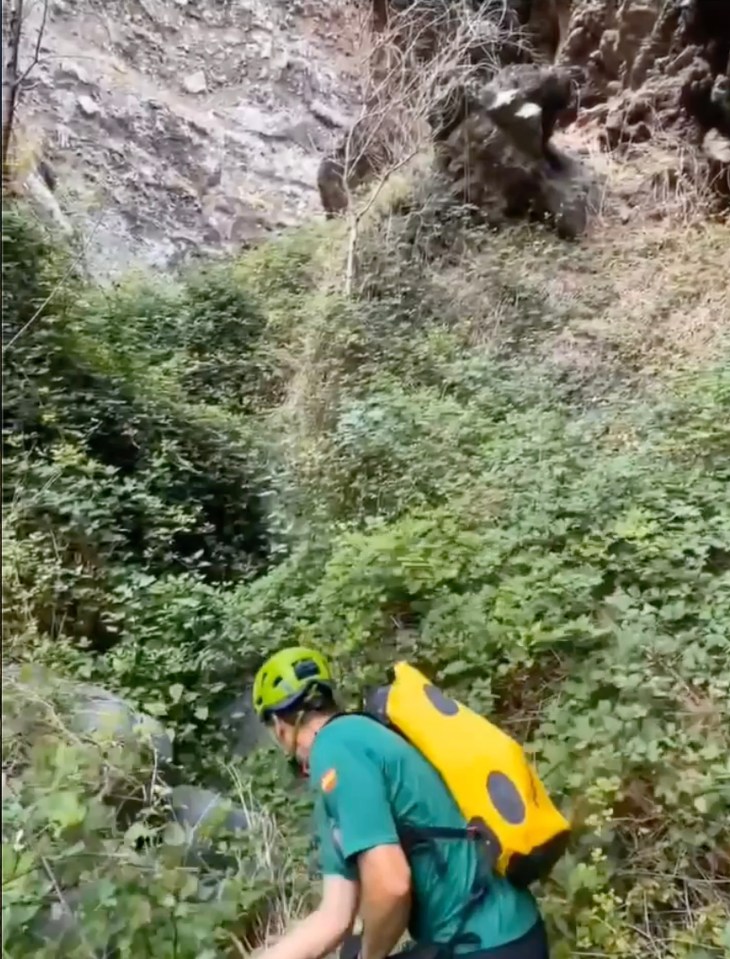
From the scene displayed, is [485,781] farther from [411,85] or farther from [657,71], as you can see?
[657,71]

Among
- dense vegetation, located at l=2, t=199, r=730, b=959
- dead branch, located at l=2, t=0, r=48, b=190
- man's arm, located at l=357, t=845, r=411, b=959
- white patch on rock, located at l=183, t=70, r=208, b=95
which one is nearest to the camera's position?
man's arm, located at l=357, t=845, r=411, b=959

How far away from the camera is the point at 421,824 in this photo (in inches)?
65.0

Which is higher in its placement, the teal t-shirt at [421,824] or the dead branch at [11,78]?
the dead branch at [11,78]

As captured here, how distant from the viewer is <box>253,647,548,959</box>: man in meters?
1.59

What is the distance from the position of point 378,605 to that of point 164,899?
46.9 inches

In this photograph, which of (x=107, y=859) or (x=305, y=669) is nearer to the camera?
(x=305, y=669)

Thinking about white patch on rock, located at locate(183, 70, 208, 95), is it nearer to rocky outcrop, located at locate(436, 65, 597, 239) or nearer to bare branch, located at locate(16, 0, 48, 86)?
rocky outcrop, located at locate(436, 65, 597, 239)

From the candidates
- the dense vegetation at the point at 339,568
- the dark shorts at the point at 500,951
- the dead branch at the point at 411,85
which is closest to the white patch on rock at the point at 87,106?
the dense vegetation at the point at 339,568

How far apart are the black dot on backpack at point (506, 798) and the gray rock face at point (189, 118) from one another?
4.24 m

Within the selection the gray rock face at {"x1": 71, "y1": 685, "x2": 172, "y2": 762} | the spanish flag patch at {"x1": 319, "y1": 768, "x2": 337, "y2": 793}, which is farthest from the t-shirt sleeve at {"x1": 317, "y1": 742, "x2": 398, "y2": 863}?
the gray rock face at {"x1": 71, "y1": 685, "x2": 172, "y2": 762}

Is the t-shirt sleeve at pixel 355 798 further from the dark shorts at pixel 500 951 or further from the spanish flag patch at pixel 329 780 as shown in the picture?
the dark shorts at pixel 500 951

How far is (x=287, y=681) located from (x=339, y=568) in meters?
1.37

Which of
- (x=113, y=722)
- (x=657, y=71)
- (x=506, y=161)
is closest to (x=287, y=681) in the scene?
(x=113, y=722)

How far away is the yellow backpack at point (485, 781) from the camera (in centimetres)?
164
